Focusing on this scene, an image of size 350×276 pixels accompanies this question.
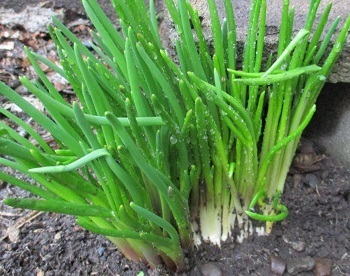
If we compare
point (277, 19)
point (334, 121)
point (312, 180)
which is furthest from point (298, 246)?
point (277, 19)

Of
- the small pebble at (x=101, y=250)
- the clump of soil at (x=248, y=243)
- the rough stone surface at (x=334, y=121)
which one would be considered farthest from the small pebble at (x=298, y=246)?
the small pebble at (x=101, y=250)

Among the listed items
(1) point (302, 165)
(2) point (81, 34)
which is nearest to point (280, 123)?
(1) point (302, 165)

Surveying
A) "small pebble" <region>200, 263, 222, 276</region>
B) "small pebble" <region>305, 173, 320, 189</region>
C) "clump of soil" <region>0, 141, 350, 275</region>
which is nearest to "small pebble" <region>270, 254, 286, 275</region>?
"clump of soil" <region>0, 141, 350, 275</region>

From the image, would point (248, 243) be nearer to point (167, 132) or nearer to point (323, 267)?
point (323, 267)

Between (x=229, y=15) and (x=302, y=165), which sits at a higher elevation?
(x=229, y=15)

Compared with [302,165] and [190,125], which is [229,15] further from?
[302,165]

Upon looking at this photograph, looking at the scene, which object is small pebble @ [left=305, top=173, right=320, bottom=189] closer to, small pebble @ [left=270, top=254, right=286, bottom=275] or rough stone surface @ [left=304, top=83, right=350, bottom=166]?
rough stone surface @ [left=304, top=83, right=350, bottom=166]
